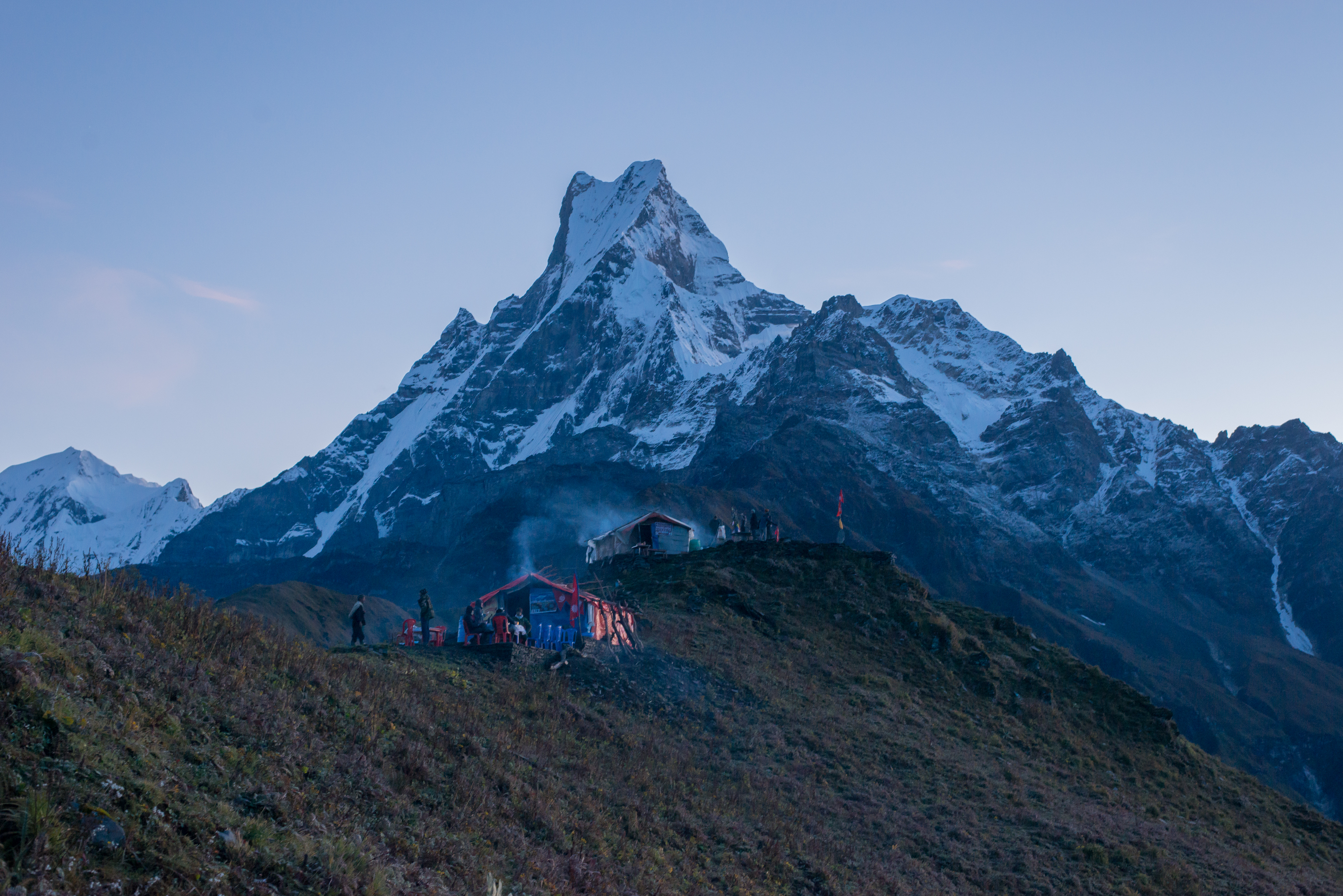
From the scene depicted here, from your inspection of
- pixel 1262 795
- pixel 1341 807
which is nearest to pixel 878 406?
pixel 1341 807

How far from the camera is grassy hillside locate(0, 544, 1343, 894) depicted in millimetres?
9344

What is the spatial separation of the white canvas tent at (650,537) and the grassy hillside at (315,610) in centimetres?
2757

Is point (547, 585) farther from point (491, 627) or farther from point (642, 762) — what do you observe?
point (642, 762)

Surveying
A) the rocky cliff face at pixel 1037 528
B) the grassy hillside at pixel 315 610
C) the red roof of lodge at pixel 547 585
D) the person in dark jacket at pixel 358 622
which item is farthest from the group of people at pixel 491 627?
the rocky cliff face at pixel 1037 528

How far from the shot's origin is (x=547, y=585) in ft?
115

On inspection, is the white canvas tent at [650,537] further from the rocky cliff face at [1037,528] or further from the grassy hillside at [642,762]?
the rocky cliff face at [1037,528]

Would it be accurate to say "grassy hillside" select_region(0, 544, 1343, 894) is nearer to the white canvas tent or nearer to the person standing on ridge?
the person standing on ridge

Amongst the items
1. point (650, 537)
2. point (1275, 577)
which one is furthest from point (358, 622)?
point (1275, 577)

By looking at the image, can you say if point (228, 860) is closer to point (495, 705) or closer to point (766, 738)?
point (495, 705)

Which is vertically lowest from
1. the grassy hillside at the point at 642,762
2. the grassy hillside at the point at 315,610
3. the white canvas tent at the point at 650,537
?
the grassy hillside at the point at 315,610

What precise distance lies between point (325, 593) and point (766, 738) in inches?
2869

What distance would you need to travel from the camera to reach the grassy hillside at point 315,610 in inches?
3127

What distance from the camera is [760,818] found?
67.5 feet

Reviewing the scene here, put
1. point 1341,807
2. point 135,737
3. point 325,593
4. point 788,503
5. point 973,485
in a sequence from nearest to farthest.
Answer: point 135,737
point 325,593
point 1341,807
point 788,503
point 973,485
